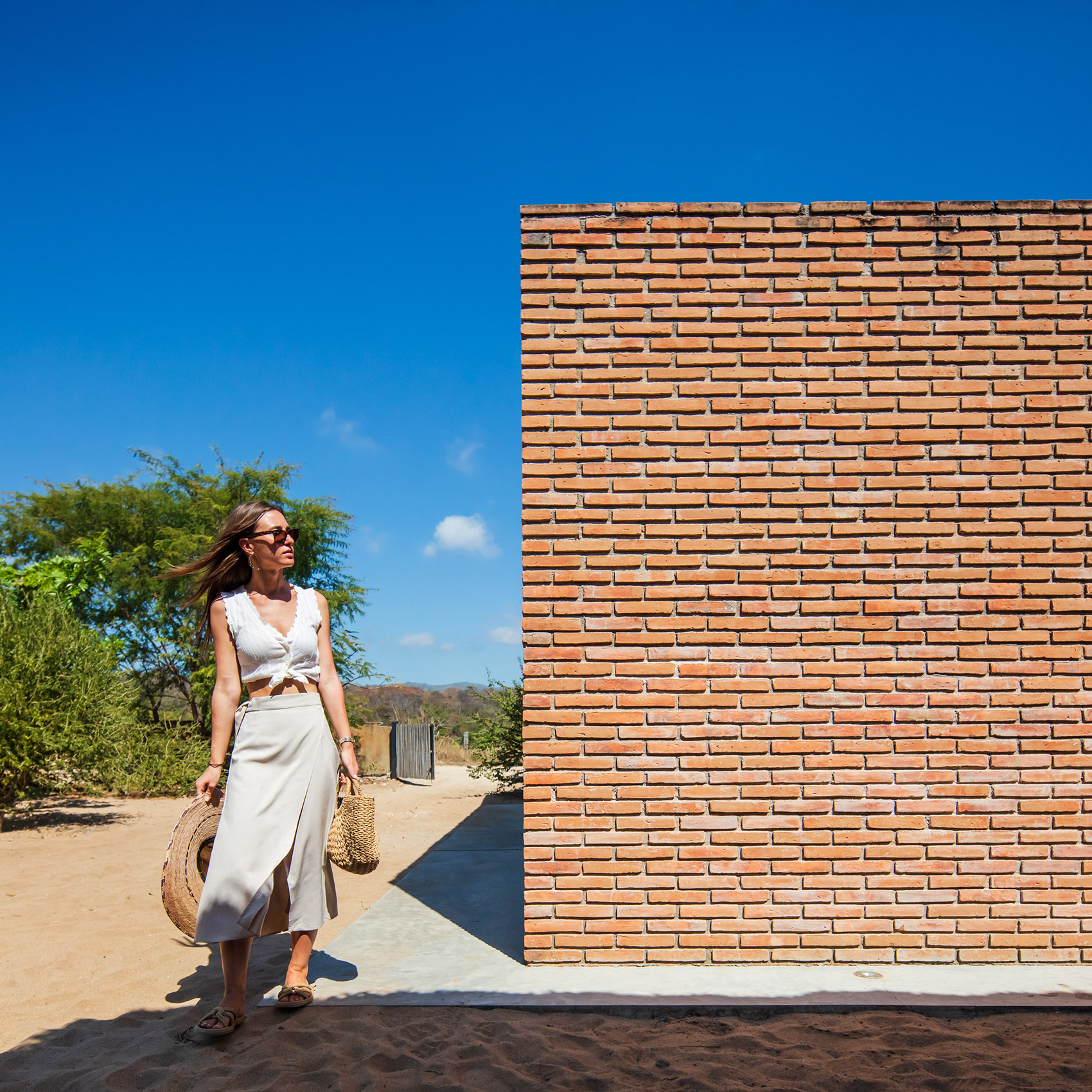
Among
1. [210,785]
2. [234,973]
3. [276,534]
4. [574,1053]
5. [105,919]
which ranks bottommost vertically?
[105,919]

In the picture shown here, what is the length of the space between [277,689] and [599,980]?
2050 mm

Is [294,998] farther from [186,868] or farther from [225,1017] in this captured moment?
[186,868]

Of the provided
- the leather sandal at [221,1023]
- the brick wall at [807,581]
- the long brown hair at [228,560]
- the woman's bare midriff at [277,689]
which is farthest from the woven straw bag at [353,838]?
the long brown hair at [228,560]

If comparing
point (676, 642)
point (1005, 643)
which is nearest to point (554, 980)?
point (676, 642)

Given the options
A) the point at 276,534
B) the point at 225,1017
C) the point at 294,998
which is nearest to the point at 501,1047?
the point at 294,998

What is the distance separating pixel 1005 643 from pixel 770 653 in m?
1.19

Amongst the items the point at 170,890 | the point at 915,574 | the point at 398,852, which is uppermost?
the point at 915,574

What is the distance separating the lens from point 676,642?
414cm

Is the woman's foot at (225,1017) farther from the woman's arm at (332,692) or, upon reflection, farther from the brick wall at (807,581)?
the brick wall at (807,581)

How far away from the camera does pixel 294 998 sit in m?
3.60

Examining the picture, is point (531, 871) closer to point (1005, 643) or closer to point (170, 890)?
point (170, 890)

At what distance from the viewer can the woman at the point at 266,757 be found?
135 inches

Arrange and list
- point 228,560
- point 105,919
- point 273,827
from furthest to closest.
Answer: point 105,919, point 228,560, point 273,827

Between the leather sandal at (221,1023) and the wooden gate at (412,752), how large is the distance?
16704mm
